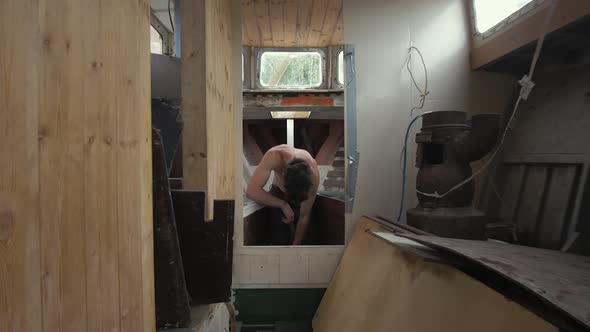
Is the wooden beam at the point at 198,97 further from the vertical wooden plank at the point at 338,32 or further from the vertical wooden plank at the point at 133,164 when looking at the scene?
the vertical wooden plank at the point at 338,32

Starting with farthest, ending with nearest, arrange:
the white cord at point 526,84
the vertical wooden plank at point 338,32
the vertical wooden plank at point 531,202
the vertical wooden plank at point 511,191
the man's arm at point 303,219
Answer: the man's arm at point 303,219
the vertical wooden plank at point 338,32
the vertical wooden plank at point 511,191
the vertical wooden plank at point 531,202
the white cord at point 526,84

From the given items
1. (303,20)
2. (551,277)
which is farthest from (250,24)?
(551,277)

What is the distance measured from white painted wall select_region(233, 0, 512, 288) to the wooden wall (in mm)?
1432

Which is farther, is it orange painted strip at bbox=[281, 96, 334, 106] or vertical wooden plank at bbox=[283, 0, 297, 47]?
orange painted strip at bbox=[281, 96, 334, 106]

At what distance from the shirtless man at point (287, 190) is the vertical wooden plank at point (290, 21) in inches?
55.2

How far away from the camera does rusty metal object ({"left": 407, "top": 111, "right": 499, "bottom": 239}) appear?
171cm

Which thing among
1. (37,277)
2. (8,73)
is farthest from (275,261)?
(8,73)

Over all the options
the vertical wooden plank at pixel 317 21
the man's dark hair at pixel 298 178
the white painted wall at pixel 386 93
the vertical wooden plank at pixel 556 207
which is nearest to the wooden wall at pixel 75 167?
the white painted wall at pixel 386 93

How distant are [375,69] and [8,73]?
216 cm

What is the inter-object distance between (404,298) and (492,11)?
2098 millimetres

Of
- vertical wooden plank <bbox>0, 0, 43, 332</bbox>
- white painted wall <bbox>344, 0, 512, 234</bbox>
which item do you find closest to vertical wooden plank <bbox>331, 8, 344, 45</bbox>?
white painted wall <bbox>344, 0, 512, 234</bbox>

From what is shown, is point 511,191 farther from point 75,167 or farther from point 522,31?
point 75,167

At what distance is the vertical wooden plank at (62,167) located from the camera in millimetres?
610

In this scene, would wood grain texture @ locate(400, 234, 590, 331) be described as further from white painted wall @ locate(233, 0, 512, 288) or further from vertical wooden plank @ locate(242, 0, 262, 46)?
vertical wooden plank @ locate(242, 0, 262, 46)
